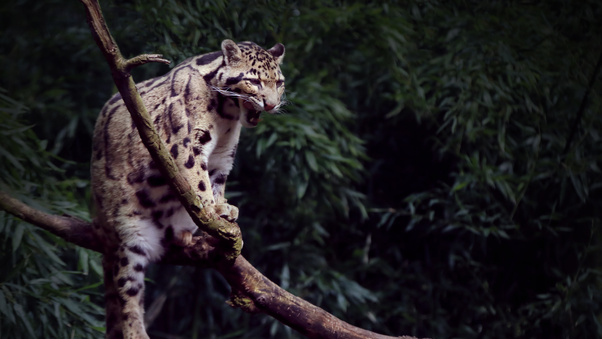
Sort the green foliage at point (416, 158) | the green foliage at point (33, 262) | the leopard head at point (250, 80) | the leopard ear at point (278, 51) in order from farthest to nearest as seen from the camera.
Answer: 1. the green foliage at point (416, 158)
2. the green foliage at point (33, 262)
3. the leopard ear at point (278, 51)
4. the leopard head at point (250, 80)

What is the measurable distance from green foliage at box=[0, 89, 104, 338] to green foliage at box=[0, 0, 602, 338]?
0.92 feet

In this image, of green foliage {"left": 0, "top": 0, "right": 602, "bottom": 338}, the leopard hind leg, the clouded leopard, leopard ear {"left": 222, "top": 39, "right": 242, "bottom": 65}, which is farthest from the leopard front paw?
green foliage {"left": 0, "top": 0, "right": 602, "bottom": 338}

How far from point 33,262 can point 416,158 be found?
6.87 feet

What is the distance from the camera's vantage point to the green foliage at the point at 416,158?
313 centimetres

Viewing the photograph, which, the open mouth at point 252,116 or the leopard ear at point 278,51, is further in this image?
the leopard ear at point 278,51

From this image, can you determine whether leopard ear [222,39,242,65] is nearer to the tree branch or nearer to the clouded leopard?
the clouded leopard

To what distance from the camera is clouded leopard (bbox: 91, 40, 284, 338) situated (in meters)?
1.88

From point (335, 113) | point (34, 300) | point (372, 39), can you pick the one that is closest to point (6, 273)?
point (34, 300)

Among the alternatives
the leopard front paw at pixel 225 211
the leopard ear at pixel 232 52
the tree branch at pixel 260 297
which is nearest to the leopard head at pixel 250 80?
the leopard ear at pixel 232 52

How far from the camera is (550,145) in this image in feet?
10.7

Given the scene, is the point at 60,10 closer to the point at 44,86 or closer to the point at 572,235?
the point at 44,86

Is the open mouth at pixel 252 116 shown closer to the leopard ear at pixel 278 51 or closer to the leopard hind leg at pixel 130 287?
the leopard ear at pixel 278 51

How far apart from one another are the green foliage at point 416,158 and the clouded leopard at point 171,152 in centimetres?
82

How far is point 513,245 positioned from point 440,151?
0.60 metres
